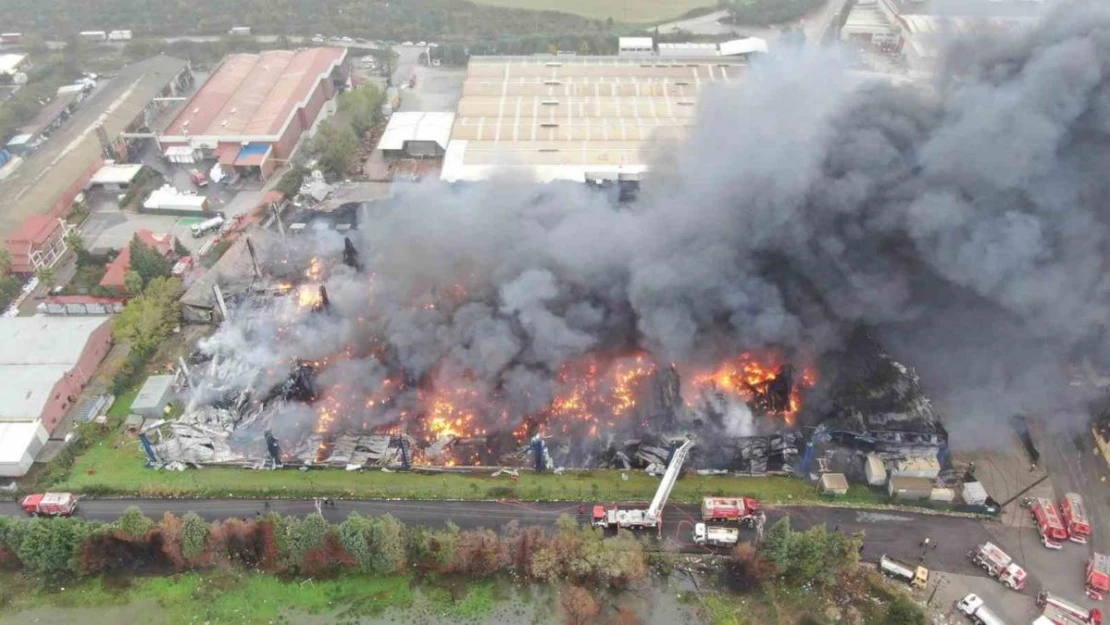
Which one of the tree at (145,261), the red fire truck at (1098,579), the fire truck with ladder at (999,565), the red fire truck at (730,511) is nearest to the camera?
the red fire truck at (1098,579)

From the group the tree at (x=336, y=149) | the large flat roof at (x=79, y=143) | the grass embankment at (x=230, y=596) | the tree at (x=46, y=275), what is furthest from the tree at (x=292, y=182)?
the grass embankment at (x=230, y=596)

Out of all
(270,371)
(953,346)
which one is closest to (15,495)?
(270,371)

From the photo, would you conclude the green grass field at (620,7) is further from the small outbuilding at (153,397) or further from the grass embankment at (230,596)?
the grass embankment at (230,596)

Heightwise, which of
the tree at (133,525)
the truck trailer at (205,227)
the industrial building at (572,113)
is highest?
the industrial building at (572,113)

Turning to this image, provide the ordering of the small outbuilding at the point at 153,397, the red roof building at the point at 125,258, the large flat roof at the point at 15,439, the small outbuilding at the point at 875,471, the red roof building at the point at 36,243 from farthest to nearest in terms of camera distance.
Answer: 1. the red roof building at the point at 36,243
2. the red roof building at the point at 125,258
3. the small outbuilding at the point at 153,397
4. the large flat roof at the point at 15,439
5. the small outbuilding at the point at 875,471

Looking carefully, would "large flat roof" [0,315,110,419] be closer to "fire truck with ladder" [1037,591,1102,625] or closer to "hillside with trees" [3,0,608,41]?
"fire truck with ladder" [1037,591,1102,625]

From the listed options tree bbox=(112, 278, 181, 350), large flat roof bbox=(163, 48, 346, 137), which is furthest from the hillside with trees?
tree bbox=(112, 278, 181, 350)

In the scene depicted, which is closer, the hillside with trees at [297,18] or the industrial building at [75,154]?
the industrial building at [75,154]
